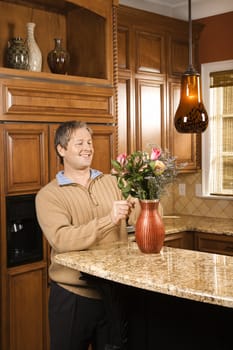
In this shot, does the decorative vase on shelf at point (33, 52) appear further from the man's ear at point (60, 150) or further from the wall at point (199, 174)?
the wall at point (199, 174)

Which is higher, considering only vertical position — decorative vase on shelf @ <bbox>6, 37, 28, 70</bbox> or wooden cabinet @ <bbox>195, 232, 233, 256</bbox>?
decorative vase on shelf @ <bbox>6, 37, 28, 70</bbox>

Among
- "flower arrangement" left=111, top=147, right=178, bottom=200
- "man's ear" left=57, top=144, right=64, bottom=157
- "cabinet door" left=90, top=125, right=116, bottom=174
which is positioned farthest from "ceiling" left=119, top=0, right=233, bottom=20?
"flower arrangement" left=111, top=147, right=178, bottom=200

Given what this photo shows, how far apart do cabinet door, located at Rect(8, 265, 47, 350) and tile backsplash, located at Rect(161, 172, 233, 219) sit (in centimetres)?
185

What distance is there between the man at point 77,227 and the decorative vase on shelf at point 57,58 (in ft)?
3.89

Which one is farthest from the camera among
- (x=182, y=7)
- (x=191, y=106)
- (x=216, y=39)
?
(x=182, y=7)

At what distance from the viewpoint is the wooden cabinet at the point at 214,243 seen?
4.18 m

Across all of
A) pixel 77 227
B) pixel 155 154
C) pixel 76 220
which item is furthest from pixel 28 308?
pixel 155 154

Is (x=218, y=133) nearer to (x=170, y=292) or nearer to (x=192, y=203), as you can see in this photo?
(x=192, y=203)

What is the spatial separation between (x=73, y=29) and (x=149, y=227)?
2.16m

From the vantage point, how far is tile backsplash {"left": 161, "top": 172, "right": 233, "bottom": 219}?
476 cm

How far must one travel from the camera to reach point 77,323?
2.34 meters

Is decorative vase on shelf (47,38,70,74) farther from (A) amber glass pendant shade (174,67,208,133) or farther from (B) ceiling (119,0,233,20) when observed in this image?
(B) ceiling (119,0,233,20)

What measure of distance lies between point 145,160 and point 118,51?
2.18 meters

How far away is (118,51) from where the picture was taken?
4.13 meters
